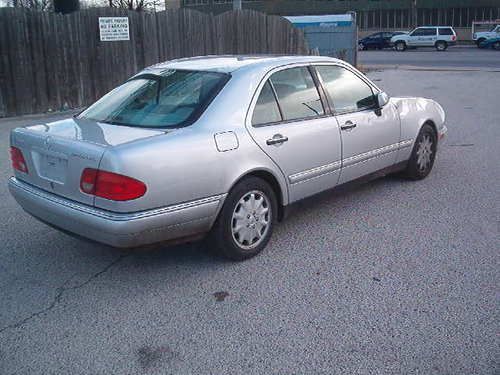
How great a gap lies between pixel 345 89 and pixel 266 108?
3.82 feet

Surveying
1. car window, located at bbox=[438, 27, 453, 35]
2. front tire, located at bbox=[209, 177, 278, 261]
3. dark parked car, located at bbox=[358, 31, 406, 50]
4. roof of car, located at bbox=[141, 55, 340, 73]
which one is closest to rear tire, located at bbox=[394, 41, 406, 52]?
dark parked car, located at bbox=[358, 31, 406, 50]

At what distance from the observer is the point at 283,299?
12.6 ft

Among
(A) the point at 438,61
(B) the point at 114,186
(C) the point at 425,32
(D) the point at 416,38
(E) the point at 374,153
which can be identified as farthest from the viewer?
(D) the point at 416,38

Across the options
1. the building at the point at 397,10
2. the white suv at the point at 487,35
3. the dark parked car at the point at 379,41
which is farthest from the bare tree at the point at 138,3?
the white suv at the point at 487,35

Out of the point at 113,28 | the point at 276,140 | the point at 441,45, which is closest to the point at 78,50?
the point at 113,28

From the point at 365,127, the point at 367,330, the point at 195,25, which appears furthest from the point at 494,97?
the point at 367,330

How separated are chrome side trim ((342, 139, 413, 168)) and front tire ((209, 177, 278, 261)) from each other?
1.04m

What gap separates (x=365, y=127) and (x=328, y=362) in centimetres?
285

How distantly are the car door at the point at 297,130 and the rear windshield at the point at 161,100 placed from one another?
1.34 ft

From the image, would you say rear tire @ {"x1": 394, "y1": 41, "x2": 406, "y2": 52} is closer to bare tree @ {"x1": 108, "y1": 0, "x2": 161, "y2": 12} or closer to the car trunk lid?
bare tree @ {"x1": 108, "y1": 0, "x2": 161, "y2": 12}

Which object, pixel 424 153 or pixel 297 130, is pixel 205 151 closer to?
pixel 297 130

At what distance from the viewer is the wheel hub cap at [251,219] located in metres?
4.30

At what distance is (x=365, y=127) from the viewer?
544cm

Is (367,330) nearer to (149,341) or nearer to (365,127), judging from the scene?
(149,341)
